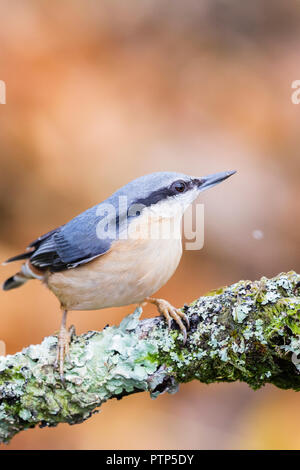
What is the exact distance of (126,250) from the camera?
2.60 metres

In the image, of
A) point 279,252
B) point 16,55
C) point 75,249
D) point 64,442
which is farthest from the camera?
point 16,55

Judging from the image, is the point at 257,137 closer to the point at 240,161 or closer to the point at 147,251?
the point at 240,161

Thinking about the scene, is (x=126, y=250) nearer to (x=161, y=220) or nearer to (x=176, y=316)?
(x=161, y=220)

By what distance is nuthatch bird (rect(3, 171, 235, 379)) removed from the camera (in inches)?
101

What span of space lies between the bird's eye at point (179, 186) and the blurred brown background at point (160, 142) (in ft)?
7.19

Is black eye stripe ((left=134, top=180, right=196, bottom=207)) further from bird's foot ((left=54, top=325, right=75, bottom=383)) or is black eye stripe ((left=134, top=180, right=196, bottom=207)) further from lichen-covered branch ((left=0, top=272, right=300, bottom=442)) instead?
bird's foot ((left=54, top=325, right=75, bottom=383))

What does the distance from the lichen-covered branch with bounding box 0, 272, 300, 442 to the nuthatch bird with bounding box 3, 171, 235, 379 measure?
10cm

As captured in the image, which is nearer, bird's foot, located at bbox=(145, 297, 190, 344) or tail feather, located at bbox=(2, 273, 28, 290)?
bird's foot, located at bbox=(145, 297, 190, 344)

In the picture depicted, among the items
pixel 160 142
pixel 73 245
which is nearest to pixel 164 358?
pixel 73 245

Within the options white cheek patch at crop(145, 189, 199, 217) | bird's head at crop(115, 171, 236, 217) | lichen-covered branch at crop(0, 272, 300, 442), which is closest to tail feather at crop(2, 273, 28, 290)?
lichen-covered branch at crop(0, 272, 300, 442)

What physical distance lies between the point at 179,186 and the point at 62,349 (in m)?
1.05

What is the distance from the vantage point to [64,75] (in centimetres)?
530

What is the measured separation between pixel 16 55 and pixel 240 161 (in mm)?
2532

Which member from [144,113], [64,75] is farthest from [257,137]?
[64,75]
